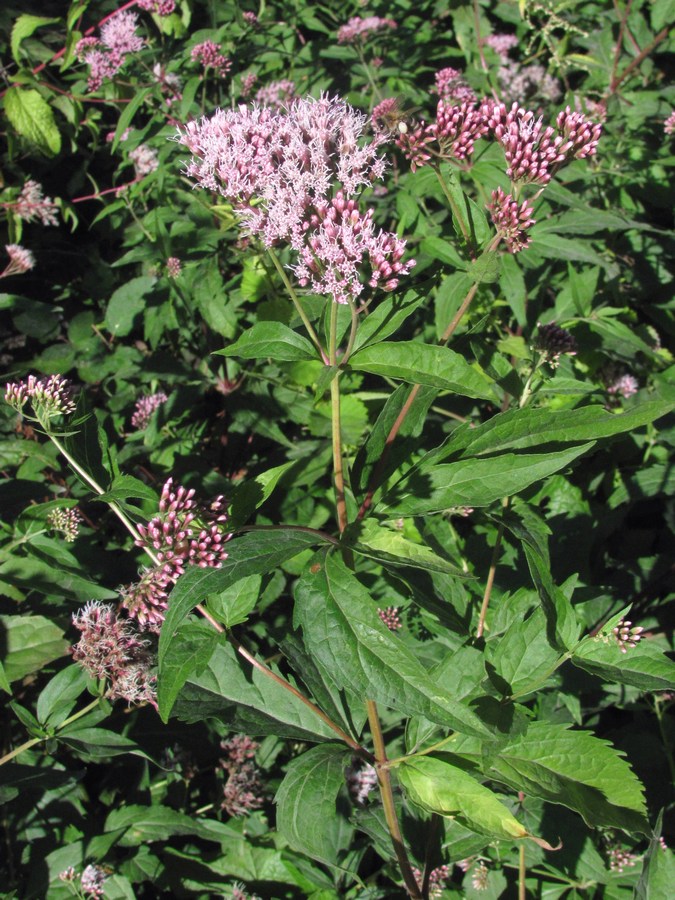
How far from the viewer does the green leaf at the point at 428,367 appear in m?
1.68

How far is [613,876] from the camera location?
8.32 feet

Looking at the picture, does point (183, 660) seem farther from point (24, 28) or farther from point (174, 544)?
point (24, 28)

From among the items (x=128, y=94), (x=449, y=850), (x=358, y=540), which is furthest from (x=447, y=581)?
(x=128, y=94)

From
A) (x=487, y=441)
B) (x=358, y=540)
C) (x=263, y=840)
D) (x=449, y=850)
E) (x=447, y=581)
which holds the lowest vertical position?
(x=263, y=840)

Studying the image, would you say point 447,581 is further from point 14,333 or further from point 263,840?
point 14,333

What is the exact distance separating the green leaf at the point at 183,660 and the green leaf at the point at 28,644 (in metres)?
0.82

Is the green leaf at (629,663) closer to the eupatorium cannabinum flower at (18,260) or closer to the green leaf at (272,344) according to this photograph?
the green leaf at (272,344)

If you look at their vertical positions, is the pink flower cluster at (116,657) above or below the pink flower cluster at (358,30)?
below

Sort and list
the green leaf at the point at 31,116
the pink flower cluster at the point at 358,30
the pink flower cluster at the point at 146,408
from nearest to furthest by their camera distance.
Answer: the pink flower cluster at the point at 146,408
the green leaf at the point at 31,116
the pink flower cluster at the point at 358,30

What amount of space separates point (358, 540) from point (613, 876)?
5.67 feet

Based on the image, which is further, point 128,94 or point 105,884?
point 128,94

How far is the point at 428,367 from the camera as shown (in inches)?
67.7

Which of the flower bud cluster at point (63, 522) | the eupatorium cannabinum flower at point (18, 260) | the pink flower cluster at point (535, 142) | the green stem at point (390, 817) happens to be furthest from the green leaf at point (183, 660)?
the eupatorium cannabinum flower at point (18, 260)

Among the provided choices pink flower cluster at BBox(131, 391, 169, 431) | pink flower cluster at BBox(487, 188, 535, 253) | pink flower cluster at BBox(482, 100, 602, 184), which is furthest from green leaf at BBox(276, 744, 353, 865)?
pink flower cluster at BBox(131, 391, 169, 431)
